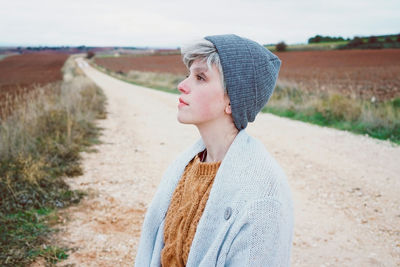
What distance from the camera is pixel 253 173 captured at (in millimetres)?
1379

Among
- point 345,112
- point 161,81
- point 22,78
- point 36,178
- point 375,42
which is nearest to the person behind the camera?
point 36,178

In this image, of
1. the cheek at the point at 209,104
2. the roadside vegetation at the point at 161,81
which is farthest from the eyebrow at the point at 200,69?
the roadside vegetation at the point at 161,81

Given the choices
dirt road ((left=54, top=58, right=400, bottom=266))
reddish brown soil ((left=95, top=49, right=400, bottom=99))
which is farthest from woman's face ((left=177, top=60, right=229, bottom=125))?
reddish brown soil ((left=95, top=49, right=400, bottom=99))

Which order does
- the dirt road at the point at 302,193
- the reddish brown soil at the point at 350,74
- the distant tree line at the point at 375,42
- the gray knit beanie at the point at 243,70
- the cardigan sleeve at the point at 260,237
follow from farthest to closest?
the distant tree line at the point at 375,42 → the reddish brown soil at the point at 350,74 → the dirt road at the point at 302,193 → the gray knit beanie at the point at 243,70 → the cardigan sleeve at the point at 260,237

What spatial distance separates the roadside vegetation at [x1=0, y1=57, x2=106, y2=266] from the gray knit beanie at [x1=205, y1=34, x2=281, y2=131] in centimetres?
249

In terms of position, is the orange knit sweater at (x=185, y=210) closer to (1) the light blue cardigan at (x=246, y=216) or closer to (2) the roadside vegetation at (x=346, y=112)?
(1) the light blue cardigan at (x=246, y=216)

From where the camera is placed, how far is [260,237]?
1251 millimetres

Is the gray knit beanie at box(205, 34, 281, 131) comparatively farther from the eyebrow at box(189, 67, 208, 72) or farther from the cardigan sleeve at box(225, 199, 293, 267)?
the cardigan sleeve at box(225, 199, 293, 267)

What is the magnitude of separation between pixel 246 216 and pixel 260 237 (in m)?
0.09

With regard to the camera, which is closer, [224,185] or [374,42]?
[224,185]

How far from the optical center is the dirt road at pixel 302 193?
3.33 metres

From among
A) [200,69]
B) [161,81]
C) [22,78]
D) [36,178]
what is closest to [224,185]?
[200,69]

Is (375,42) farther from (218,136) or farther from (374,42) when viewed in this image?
(218,136)

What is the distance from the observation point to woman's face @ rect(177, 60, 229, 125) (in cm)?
151
